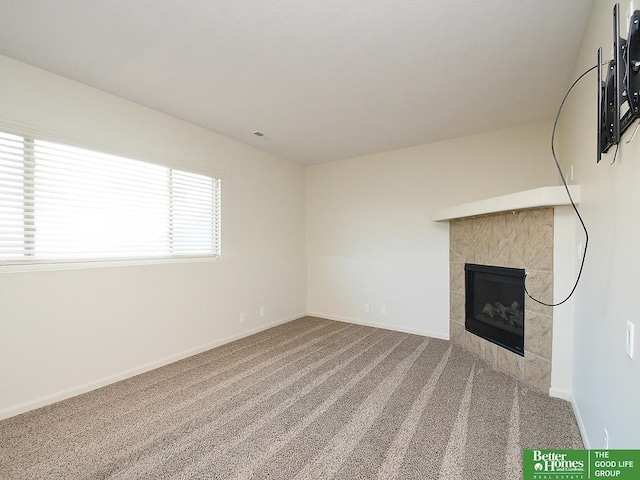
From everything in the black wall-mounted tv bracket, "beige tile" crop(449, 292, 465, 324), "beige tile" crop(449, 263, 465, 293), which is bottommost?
"beige tile" crop(449, 292, 465, 324)

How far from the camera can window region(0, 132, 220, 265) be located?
2.41 m

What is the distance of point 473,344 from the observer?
3.60 m

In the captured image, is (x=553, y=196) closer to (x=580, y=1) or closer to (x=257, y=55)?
A: (x=580, y=1)

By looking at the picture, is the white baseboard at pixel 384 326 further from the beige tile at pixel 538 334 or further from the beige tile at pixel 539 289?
the beige tile at pixel 539 289

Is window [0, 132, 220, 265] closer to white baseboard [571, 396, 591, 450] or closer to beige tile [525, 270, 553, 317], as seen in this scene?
beige tile [525, 270, 553, 317]

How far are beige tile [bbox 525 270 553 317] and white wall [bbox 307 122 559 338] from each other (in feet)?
4.64

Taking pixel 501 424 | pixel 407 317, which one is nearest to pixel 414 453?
pixel 501 424

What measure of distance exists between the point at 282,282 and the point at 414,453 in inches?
134

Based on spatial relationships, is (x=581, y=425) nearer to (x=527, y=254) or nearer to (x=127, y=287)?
(x=527, y=254)

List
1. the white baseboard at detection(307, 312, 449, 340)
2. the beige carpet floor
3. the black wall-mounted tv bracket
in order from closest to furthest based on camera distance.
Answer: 1. the black wall-mounted tv bracket
2. the beige carpet floor
3. the white baseboard at detection(307, 312, 449, 340)

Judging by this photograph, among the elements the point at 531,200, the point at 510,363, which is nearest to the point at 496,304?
the point at 510,363

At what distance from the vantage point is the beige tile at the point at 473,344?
11.3 feet

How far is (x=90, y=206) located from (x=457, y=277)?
13.7 ft

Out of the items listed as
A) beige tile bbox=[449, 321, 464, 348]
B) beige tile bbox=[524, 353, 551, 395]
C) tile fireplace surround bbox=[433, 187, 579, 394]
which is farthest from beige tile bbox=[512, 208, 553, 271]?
beige tile bbox=[449, 321, 464, 348]
